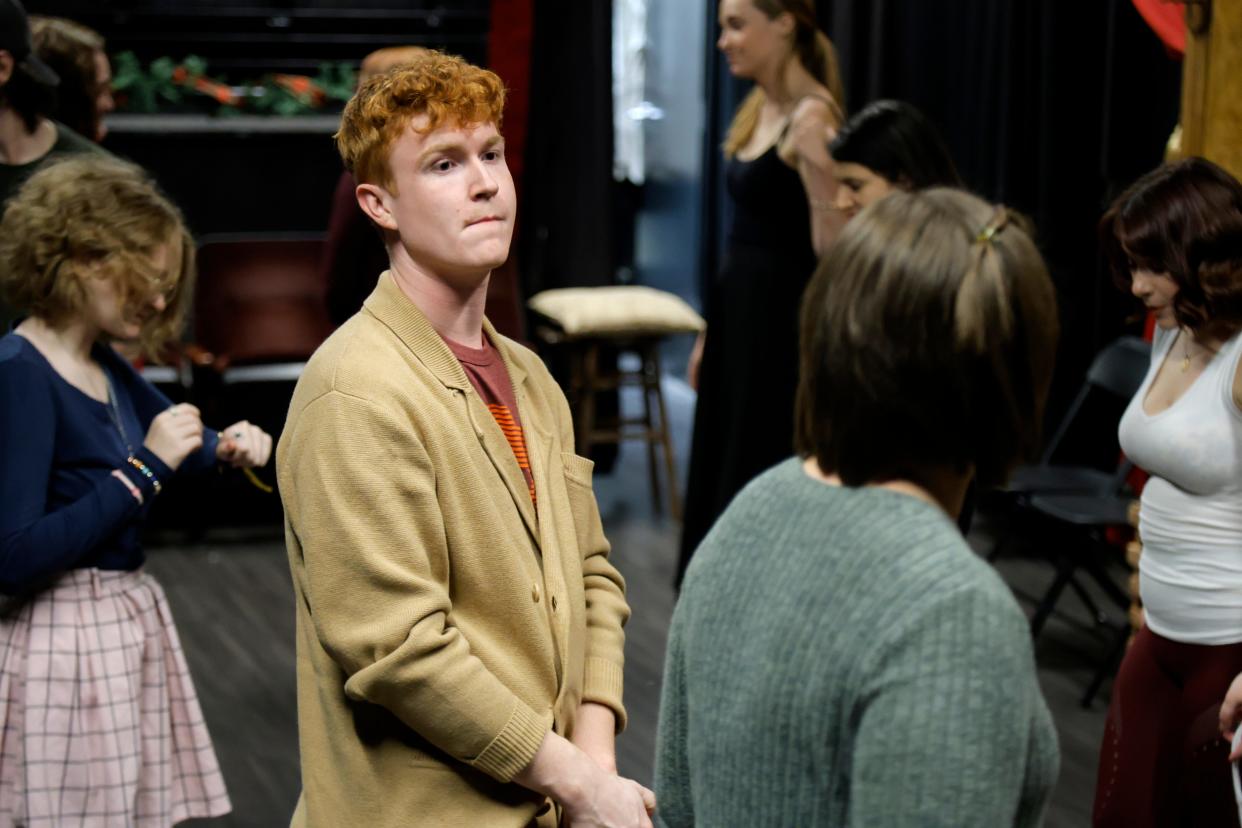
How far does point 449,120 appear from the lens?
1680 mm

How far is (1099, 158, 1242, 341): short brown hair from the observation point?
2473mm

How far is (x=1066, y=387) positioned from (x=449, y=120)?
463 cm

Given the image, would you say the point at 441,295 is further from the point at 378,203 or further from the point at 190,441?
the point at 190,441

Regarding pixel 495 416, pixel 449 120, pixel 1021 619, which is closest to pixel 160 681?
pixel 495 416

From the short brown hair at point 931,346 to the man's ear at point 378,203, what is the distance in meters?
0.67

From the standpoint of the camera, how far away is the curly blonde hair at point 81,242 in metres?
2.41

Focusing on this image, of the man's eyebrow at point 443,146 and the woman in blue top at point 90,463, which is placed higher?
the man's eyebrow at point 443,146

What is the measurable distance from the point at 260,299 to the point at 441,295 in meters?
4.66

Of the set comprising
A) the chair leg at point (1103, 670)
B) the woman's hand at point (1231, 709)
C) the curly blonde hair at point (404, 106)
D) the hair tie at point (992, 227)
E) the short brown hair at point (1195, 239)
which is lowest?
the chair leg at point (1103, 670)

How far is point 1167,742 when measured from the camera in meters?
2.51

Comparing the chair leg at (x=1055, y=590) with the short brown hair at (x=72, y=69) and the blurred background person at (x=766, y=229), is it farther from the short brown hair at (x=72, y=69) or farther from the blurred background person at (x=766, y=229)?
the short brown hair at (x=72, y=69)

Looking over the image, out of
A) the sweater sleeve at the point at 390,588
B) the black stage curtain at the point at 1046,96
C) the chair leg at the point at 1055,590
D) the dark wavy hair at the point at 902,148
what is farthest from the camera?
the black stage curtain at the point at 1046,96

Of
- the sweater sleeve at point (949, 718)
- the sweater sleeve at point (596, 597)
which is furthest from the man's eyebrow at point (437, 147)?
the sweater sleeve at point (949, 718)

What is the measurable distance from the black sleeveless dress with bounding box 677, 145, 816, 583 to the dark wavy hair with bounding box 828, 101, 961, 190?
656mm
